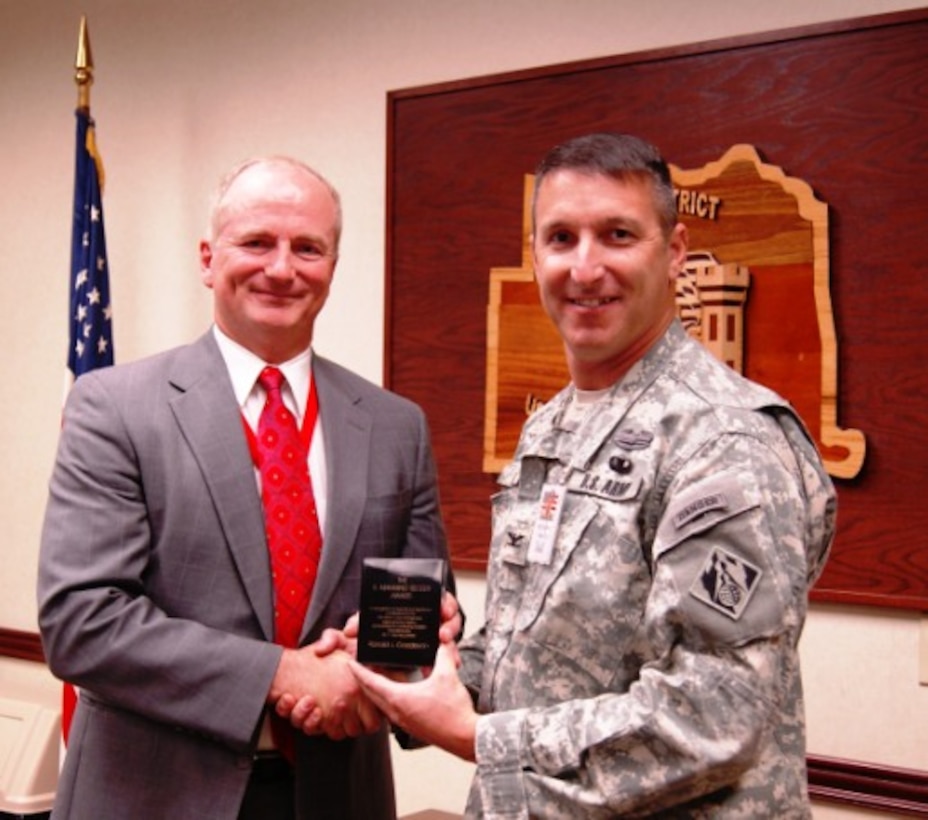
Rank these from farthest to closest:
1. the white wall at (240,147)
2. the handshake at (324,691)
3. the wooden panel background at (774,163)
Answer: the white wall at (240,147), the wooden panel background at (774,163), the handshake at (324,691)

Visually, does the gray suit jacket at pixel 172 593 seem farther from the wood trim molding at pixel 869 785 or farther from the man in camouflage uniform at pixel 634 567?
the wood trim molding at pixel 869 785

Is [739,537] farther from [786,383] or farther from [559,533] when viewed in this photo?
[786,383]

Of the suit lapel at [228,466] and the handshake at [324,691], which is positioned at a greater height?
the suit lapel at [228,466]

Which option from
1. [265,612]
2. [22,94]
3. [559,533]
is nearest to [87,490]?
[265,612]

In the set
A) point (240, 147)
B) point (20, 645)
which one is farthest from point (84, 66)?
point (20, 645)

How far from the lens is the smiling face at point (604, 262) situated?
1582 millimetres

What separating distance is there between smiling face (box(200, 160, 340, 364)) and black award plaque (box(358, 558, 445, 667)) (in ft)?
1.61

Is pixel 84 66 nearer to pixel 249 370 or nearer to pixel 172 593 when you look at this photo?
pixel 249 370

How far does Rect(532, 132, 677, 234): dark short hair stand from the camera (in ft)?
5.17

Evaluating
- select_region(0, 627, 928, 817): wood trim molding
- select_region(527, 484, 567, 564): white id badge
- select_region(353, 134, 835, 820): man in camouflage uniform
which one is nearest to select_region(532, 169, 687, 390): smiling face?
select_region(353, 134, 835, 820): man in camouflage uniform

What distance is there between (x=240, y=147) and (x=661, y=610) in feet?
9.32

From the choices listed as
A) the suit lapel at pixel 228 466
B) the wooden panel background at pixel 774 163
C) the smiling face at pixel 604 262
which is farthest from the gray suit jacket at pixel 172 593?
the wooden panel background at pixel 774 163

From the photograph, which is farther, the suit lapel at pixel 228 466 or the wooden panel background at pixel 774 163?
the wooden panel background at pixel 774 163

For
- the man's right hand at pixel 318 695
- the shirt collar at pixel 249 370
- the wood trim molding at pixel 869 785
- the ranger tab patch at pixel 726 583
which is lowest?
the wood trim molding at pixel 869 785
